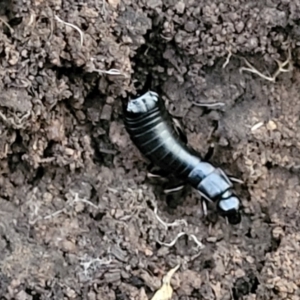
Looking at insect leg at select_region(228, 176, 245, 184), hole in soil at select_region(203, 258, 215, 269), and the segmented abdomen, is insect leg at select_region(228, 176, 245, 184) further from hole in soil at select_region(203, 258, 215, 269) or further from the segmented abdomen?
hole in soil at select_region(203, 258, 215, 269)

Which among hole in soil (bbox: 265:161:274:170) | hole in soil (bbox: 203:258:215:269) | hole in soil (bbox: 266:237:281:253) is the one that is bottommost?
hole in soil (bbox: 203:258:215:269)

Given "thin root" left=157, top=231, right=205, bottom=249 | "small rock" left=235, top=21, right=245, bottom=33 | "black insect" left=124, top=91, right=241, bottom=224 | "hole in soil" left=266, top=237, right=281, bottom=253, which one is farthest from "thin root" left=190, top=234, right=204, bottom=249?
"small rock" left=235, top=21, right=245, bottom=33

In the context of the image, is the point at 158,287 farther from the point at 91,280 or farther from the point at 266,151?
the point at 266,151

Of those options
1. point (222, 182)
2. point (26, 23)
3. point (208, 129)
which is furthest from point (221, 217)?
point (26, 23)

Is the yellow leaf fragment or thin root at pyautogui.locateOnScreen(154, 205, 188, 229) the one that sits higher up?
thin root at pyautogui.locateOnScreen(154, 205, 188, 229)

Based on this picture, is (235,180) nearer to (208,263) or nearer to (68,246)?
(208,263)

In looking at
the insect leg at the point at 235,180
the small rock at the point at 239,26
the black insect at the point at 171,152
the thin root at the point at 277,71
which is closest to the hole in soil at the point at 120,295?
the black insect at the point at 171,152

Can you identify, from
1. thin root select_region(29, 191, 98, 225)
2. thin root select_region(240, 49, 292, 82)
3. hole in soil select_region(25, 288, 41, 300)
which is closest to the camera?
hole in soil select_region(25, 288, 41, 300)
